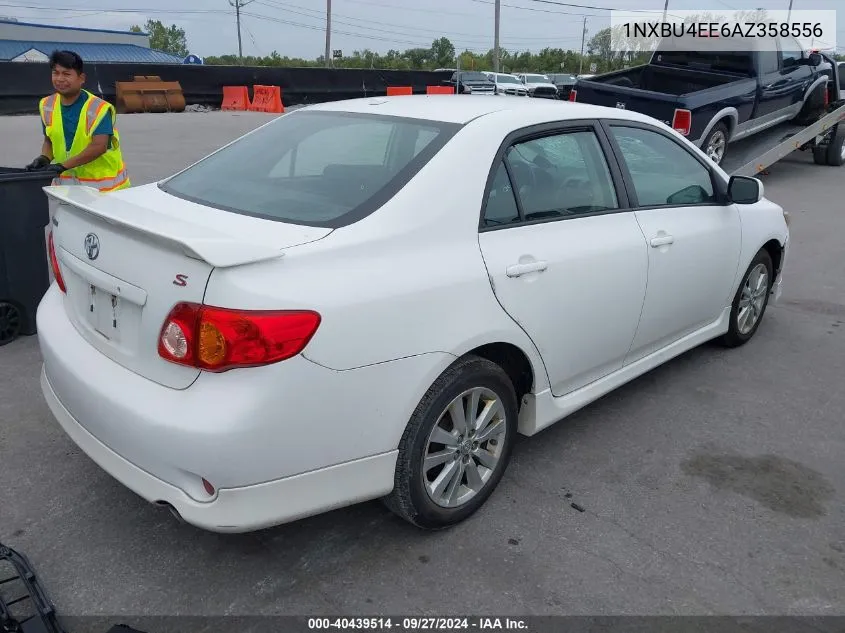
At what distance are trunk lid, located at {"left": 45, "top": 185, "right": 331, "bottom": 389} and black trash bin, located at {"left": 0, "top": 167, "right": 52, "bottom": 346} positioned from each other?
1.93 m

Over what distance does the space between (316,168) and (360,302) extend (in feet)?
3.26

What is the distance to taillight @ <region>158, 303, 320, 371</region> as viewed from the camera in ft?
7.15

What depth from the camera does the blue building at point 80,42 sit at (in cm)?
6456

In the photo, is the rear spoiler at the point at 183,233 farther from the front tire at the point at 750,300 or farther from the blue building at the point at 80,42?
the blue building at the point at 80,42

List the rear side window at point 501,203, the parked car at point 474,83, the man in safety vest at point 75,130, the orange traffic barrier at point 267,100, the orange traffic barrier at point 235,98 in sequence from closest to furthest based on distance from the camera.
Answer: the rear side window at point 501,203 < the man in safety vest at point 75,130 < the orange traffic barrier at point 267,100 < the orange traffic barrier at point 235,98 < the parked car at point 474,83

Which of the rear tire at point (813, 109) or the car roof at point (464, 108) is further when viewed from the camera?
the rear tire at point (813, 109)

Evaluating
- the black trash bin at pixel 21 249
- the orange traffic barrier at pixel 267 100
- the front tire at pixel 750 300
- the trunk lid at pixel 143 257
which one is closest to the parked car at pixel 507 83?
the orange traffic barrier at pixel 267 100

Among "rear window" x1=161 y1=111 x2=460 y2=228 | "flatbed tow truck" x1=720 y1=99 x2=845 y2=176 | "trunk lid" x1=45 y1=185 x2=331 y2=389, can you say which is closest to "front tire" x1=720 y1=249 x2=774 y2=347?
"rear window" x1=161 y1=111 x2=460 y2=228

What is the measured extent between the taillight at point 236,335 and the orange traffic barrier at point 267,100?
802 inches

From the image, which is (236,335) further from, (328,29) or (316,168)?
(328,29)

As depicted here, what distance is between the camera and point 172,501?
2.32 m

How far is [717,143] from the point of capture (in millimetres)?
9820

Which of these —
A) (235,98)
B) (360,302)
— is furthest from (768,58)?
(235,98)

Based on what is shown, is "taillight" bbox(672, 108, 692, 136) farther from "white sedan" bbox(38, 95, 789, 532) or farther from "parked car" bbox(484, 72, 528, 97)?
"parked car" bbox(484, 72, 528, 97)
